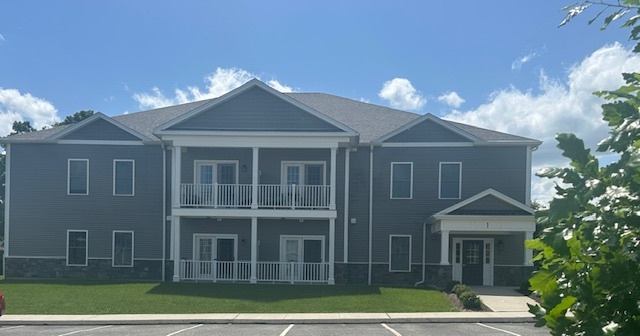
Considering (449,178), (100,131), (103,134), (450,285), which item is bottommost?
(450,285)

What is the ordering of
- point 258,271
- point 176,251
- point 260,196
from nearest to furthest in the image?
point 176,251, point 260,196, point 258,271

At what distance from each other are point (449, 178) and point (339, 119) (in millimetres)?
6332

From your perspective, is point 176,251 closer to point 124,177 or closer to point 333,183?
point 124,177

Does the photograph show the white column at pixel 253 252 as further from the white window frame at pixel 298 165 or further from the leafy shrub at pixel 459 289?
the leafy shrub at pixel 459 289

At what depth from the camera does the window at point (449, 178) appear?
2234 cm

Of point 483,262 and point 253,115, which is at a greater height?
point 253,115

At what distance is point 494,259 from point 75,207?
61.8 feet

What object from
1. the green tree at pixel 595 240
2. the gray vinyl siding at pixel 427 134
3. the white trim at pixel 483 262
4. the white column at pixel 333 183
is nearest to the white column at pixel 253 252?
the white column at pixel 333 183

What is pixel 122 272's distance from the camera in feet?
74.7

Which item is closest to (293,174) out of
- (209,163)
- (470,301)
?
(209,163)

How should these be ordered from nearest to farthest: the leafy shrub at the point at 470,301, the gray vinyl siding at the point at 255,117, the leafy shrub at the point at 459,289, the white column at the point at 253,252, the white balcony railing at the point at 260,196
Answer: the leafy shrub at the point at 470,301 < the leafy shrub at the point at 459,289 < the white column at the point at 253,252 < the gray vinyl siding at the point at 255,117 < the white balcony railing at the point at 260,196

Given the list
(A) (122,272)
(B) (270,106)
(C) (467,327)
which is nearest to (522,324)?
(C) (467,327)

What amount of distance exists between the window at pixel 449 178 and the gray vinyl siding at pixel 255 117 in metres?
5.55

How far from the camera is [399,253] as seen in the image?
2245 centimetres
